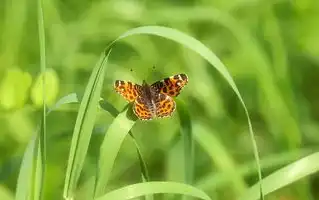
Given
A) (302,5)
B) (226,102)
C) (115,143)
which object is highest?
(302,5)

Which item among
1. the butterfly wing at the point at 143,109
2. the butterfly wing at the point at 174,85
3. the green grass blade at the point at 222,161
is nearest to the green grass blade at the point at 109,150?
the butterfly wing at the point at 143,109

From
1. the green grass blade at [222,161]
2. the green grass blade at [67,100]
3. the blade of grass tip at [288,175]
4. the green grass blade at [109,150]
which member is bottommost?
the green grass blade at [222,161]

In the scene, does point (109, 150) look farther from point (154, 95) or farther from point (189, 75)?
point (189, 75)

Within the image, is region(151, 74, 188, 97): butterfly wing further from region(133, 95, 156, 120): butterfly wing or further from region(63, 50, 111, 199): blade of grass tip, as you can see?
region(63, 50, 111, 199): blade of grass tip

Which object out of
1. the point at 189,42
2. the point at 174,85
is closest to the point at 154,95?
the point at 174,85

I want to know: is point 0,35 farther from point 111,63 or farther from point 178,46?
point 178,46

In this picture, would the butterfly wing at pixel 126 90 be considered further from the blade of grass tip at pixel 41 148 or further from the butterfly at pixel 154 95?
the blade of grass tip at pixel 41 148

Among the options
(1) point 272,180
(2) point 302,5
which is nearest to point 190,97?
(2) point 302,5
